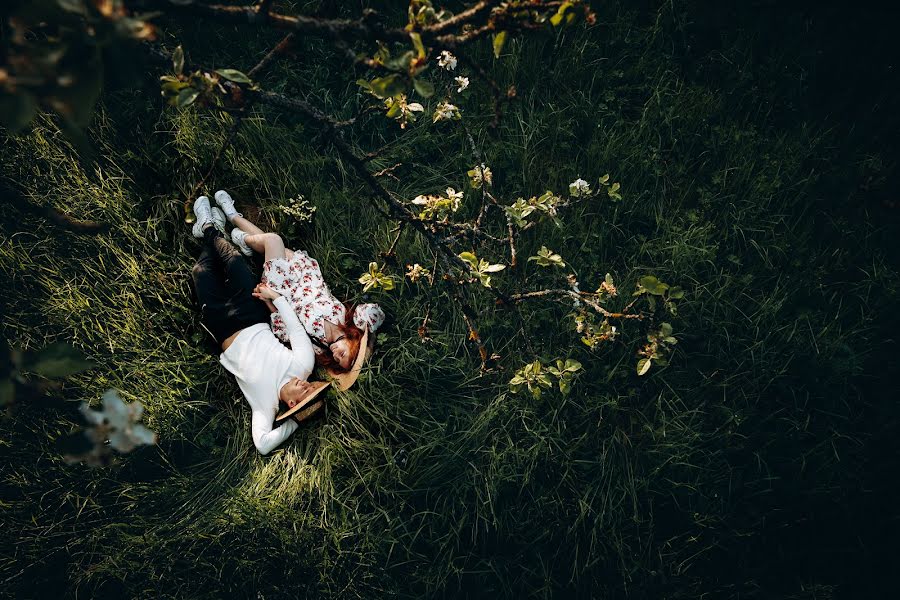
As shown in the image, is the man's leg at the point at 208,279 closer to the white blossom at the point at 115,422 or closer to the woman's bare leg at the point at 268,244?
the woman's bare leg at the point at 268,244

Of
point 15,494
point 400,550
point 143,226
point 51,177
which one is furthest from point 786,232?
point 15,494

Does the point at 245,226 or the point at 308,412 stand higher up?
the point at 245,226

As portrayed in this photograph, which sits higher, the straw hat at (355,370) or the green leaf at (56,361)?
the green leaf at (56,361)

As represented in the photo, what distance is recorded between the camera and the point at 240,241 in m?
3.41

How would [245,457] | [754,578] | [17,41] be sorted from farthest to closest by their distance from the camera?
[245,457], [754,578], [17,41]

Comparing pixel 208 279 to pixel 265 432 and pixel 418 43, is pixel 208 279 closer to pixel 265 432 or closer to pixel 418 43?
pixel 265 432

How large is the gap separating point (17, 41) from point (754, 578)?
13.4 ft

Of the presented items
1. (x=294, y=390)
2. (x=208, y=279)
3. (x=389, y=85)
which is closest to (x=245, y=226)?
(x=208, y=279)

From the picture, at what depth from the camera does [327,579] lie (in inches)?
127

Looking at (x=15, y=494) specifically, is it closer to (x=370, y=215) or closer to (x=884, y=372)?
(x=370, y=215)

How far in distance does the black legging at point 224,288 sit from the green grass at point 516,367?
0.27 metres

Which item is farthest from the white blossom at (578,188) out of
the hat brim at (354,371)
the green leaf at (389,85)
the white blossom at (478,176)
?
the hat brim at (354,371)

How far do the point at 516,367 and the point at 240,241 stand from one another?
6.30 feet

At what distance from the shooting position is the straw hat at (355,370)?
10.6 ft
